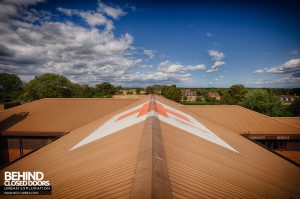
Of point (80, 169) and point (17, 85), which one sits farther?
point (17, 85)

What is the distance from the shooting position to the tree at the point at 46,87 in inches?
1607

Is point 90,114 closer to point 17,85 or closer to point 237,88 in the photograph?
point 237,88

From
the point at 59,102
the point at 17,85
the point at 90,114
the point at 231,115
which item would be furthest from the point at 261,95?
the point at 17,85

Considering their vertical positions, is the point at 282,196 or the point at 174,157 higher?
the point at 174,157

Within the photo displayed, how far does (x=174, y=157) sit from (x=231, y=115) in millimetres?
14132

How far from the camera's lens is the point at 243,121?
48.4ft

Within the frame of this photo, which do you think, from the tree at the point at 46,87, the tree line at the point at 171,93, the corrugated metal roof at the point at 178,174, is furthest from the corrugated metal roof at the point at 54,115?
the tree at the point at 46,87

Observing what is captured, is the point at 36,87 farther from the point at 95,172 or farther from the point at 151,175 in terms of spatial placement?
the point at 151,175

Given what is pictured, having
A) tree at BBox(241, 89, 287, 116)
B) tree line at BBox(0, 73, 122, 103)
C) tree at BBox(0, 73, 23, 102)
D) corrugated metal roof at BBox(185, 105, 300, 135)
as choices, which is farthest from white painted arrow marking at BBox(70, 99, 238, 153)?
tree at BBox(0, 73, 23, 102)

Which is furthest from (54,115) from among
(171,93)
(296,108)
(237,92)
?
(296,108)

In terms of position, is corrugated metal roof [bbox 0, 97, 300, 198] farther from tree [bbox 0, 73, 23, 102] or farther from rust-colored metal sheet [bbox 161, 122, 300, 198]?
tree [bbox 0, 73, 23, 102]

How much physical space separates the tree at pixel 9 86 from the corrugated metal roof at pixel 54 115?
48.2 metres

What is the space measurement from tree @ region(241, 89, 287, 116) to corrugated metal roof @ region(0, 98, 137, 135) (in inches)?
1030

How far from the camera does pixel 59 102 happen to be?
1728 cm
